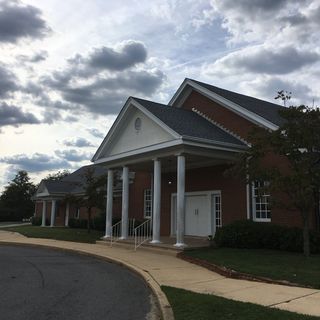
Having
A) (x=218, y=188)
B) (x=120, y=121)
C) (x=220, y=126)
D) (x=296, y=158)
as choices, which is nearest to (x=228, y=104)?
(x=220, y=126)

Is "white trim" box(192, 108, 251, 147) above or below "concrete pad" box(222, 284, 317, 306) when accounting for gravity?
above

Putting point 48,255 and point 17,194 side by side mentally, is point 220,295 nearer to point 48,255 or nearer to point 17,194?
point 48,255

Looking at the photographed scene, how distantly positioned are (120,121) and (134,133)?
4.49 ft

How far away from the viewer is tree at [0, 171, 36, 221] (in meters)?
67.6

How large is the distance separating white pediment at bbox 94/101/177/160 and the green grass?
10629 millimetres

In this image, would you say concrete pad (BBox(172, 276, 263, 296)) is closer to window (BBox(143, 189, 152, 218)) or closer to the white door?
the white door

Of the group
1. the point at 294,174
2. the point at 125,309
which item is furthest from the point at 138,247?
the point at 125,309

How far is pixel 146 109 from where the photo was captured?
21.1 meters

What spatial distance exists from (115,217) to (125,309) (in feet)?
82.3

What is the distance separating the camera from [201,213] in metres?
23.3

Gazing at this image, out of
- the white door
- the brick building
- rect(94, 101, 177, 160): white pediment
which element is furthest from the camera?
the white door

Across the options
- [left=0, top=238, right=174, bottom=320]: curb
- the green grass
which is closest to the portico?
[left=0, top=238, right=174, bottom=320]: curb

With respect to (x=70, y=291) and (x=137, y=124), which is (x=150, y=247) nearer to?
(x=137, y=124)

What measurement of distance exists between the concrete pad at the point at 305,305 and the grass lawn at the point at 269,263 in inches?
61.1
